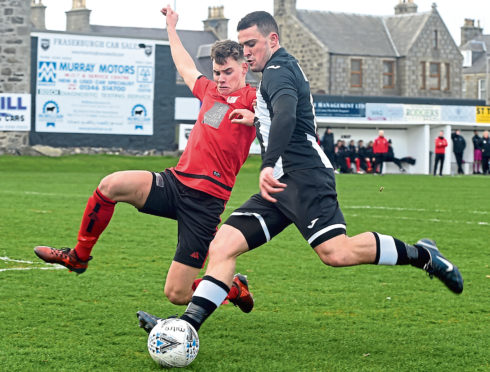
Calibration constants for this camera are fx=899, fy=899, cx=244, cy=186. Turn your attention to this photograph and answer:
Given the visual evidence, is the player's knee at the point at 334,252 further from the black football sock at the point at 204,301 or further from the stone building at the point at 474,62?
the stone building at the point at 474,62

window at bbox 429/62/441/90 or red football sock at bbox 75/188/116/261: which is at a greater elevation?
window at bbox 429/62/441/90

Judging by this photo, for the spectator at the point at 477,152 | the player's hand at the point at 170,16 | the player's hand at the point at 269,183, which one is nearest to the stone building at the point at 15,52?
the spectator at the point at 477,152

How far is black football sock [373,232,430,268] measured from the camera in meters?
5.52

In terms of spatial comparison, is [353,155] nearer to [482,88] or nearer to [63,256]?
[63,256]

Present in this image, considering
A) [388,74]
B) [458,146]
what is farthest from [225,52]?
[388,74]

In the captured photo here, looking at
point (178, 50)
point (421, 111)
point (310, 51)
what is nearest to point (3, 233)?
point (178, 50)

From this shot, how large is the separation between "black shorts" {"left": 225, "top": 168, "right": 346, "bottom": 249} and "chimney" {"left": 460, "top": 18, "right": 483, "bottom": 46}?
93011mm

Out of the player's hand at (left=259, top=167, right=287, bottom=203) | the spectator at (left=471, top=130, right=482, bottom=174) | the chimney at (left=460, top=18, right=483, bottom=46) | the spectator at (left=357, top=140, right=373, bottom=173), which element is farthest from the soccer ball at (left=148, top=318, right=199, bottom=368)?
the chimney at (left=460, top=18, right=483, bottom=46)

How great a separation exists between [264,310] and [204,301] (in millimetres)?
1840

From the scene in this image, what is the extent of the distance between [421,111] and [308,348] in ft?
148

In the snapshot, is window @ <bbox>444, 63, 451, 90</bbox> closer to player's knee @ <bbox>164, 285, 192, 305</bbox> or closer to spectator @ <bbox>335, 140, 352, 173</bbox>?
spectator @ <bbox>335, 140, 352, 173</bbox>

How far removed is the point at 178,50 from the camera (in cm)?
732

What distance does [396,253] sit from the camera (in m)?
5.55

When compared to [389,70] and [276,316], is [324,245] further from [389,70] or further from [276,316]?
[389,70]
